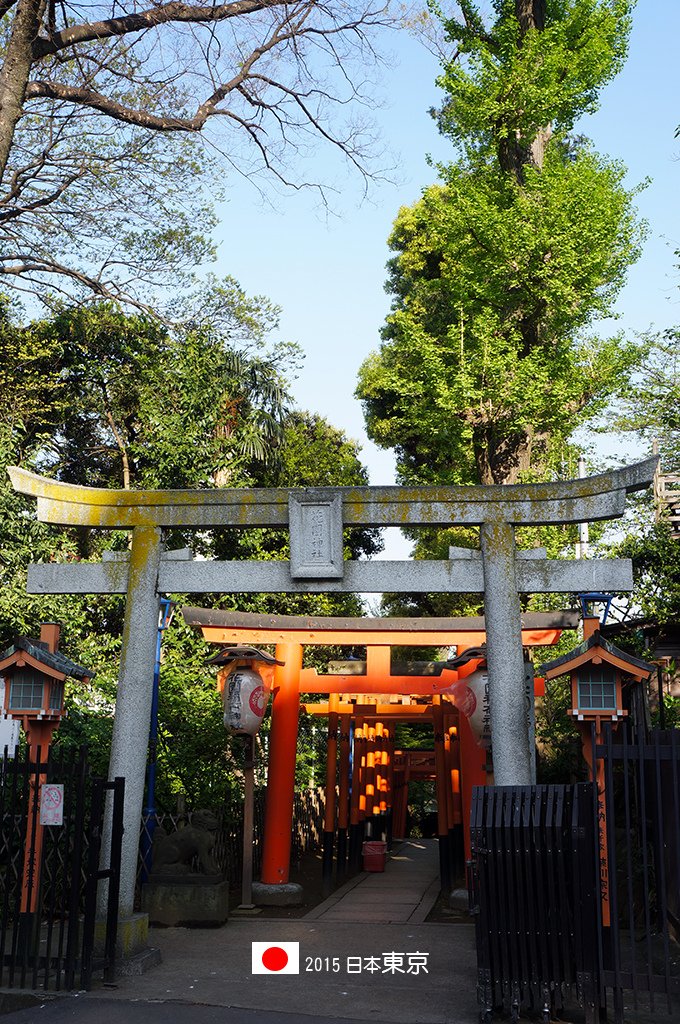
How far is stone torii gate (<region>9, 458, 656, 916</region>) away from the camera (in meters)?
8.69

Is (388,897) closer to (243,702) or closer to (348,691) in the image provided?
(348,691)

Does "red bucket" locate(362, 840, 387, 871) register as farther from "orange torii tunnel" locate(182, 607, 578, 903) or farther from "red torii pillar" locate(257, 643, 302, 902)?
"red torii pillar" locate(257, 643, 302, 902)

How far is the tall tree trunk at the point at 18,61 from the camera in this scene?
40.1ft

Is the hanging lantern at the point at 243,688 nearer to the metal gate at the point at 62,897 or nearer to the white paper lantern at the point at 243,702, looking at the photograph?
the white paper lantern at the point at 243,702

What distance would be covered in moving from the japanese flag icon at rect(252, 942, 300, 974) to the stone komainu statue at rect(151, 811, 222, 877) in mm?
2080

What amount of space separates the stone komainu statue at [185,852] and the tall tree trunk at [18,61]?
Result: 9.06 metres

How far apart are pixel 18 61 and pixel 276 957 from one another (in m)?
11.1

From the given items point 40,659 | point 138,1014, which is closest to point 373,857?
point 40,659

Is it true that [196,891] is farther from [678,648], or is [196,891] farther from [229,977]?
[678,648]

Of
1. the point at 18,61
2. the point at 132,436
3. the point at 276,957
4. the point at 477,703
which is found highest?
the point at 18,61

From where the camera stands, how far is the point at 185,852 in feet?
40.1

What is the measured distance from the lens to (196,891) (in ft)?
38.2

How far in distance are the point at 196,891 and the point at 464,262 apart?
13.0 meters

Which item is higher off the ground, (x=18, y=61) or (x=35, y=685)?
(x=18, y=61)
